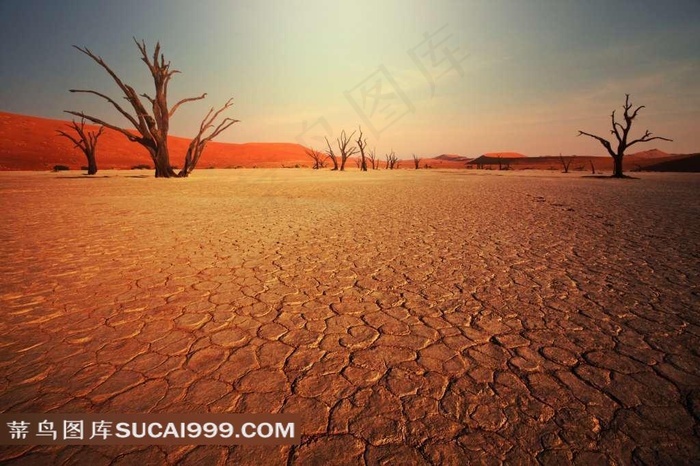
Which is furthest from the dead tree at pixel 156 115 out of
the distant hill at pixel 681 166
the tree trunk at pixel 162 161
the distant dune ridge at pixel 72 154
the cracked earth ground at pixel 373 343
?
the distant hill at pixel 681 166

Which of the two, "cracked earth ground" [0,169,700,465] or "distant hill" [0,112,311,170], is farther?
"distant hill" [0,112,311,170]

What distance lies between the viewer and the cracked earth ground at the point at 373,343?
1366mm

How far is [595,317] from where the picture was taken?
243cm

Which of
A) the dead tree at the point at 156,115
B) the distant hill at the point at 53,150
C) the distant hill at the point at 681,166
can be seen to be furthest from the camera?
the distant hill at the point at 53,150

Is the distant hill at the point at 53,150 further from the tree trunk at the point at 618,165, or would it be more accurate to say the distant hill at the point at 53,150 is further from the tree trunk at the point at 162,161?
the tree trunk at the point at 618,165

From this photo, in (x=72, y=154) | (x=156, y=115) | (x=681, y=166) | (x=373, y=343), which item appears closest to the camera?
(x=373, y=343)

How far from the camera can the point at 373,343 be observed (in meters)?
2.10

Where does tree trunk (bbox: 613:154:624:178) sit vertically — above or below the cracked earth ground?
above

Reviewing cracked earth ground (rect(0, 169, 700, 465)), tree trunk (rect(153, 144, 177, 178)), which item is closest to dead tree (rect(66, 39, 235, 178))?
tree trunk (rect(153, 144, 177, 178))

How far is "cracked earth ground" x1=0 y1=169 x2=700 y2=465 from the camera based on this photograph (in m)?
1.37

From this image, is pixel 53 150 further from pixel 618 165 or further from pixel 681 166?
pixel 681 166

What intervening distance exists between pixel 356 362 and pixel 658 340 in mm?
2193

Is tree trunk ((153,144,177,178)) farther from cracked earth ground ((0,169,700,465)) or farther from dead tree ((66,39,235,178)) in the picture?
cracked earth ground ((0,169,700,465))

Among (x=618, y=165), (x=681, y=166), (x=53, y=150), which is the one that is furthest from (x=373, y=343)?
(x=53, y=150)
